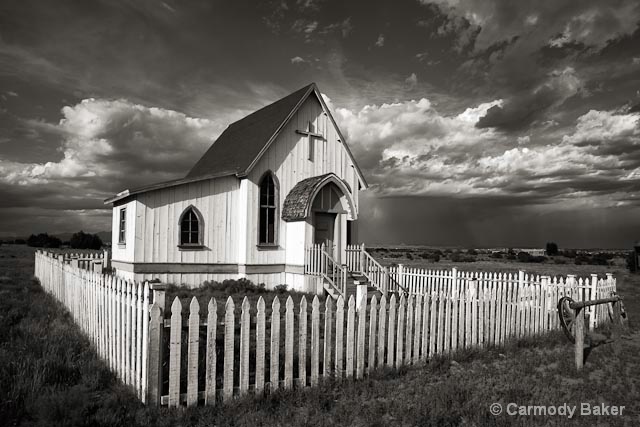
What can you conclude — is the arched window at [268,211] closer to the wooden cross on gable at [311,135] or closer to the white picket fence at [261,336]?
the wooden cross on gable at [311,135]

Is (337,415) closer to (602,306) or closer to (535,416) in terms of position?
(535,416)

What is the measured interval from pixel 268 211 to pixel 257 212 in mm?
613

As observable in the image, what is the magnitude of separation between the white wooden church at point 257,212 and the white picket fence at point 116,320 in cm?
582

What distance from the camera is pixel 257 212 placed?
17.6 m

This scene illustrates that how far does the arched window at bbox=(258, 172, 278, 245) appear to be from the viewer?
18.0 m

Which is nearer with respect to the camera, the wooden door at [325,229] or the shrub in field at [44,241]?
the wooden door at [325,229]

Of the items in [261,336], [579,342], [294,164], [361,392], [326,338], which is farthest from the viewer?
[294,164]

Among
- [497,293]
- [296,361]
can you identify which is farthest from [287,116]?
[296,361]

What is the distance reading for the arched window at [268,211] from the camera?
1798 cm

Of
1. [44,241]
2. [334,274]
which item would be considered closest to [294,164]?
[334,274]

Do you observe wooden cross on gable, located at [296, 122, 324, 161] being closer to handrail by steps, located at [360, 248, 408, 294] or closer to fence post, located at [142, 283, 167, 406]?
handrail by steps, located at [360, 248, 408, 294]

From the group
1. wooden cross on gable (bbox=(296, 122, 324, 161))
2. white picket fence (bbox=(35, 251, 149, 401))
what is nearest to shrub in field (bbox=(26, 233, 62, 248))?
wooden cross on gable (bbox=(296, 122, 324, 161))

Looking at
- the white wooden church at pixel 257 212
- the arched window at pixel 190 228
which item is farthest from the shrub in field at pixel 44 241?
the arched window at pixel 190 228

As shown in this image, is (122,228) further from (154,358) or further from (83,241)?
(83,241)
